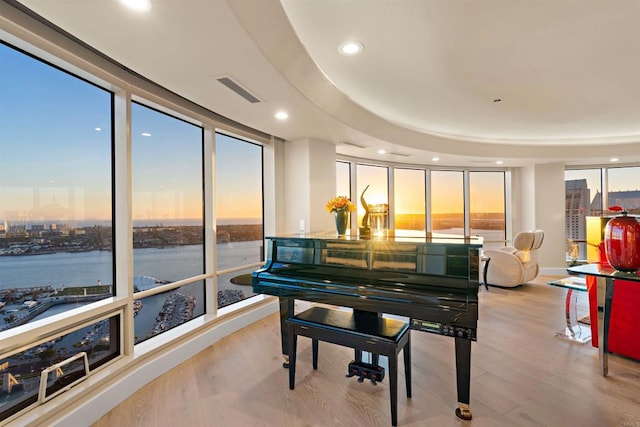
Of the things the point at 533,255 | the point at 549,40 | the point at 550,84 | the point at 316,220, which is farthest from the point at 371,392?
the point at 533,255

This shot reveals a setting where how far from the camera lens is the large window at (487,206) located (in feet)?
25.9

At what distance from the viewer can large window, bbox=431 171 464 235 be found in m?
7.64

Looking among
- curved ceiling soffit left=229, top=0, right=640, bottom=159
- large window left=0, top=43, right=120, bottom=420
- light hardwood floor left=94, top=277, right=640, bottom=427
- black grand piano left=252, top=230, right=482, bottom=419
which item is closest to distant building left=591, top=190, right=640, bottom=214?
curved ceiling soffit left=229, top=0, right=640, bottom=159

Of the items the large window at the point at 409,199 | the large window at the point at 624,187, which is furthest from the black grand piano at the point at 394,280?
the large window at the point at 624,187

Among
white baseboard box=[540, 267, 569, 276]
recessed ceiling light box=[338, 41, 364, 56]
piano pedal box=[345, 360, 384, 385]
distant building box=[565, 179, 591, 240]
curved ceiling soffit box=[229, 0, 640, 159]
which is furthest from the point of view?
distant building box=[565, 179, 591, 240]

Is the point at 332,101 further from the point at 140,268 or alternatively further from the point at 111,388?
the point at 111,388

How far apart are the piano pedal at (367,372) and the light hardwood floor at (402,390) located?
0.09 meters

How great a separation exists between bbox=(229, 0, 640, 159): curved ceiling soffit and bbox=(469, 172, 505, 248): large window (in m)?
1.41

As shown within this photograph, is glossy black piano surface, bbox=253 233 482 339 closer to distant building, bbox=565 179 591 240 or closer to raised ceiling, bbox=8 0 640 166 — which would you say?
raised ceiling, bbox=8 0 640 166

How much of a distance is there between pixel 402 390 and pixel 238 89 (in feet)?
9.16

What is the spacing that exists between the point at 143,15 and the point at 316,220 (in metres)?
3.26

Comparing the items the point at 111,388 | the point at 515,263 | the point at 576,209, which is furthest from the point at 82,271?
the point at 576,209

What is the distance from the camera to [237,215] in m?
4.24

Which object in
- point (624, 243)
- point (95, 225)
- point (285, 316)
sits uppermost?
point (95, 225)
